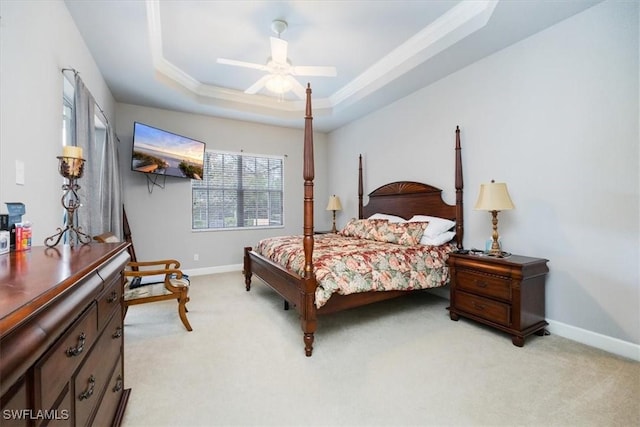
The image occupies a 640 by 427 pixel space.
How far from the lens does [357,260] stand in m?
2.70

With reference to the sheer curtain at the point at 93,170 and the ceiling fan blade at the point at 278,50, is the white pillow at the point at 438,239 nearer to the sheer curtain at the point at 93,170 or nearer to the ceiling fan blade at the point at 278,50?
the ceiling fan blade at the point at 278,50

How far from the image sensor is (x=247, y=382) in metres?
1.92

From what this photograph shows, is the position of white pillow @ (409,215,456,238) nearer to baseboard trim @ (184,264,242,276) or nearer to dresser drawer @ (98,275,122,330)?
dresser drawer @ (98,275,122,330)

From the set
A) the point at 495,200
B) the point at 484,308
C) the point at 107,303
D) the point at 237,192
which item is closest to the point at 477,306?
the point at 484,308

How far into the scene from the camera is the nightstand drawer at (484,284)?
2504 millimetres

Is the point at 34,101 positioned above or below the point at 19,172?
above

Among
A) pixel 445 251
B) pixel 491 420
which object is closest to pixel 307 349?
pixel 491 420

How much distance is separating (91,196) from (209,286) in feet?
6.60

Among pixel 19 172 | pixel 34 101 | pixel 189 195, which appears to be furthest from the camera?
pixel 189 195

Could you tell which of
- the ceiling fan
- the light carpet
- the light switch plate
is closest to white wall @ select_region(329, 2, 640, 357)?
the light carpet

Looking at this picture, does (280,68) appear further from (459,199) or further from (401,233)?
(459,199)

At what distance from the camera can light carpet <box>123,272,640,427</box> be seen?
1.61 meters

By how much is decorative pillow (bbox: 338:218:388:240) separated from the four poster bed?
0.02 meters

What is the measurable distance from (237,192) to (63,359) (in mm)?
4670
